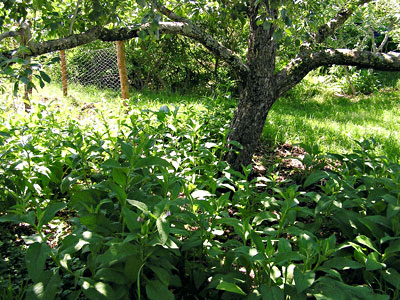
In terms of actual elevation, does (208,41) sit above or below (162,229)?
above

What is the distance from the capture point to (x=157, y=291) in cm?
159

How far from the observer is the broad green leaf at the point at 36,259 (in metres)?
1.53

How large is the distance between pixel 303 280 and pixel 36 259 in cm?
117

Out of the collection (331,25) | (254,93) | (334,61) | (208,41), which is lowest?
(254,93)

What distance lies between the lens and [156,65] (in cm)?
1003

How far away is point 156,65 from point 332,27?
6730 millimetres

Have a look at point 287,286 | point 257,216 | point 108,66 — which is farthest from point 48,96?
point 287,286

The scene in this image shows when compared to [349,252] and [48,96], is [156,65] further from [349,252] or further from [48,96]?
[349,252]

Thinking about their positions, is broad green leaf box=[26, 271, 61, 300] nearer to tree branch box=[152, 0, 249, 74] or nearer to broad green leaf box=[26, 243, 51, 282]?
broad green leaf box=[26, 243, 51, 282]

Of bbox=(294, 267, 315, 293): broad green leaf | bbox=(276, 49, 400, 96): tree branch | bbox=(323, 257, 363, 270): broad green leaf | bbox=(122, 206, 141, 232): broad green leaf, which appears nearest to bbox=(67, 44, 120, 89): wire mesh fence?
bbox=(276, 49, 400, 96): tree branch

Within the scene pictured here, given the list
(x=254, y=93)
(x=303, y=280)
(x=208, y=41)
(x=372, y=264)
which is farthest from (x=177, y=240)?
(x=208, y=41)

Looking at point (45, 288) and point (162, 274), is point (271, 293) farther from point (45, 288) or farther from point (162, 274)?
point (45, 288)

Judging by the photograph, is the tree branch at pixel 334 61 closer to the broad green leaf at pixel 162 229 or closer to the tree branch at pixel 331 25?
the tree branch at pixel 331 25

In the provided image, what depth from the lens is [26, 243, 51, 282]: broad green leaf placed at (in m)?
1.53
